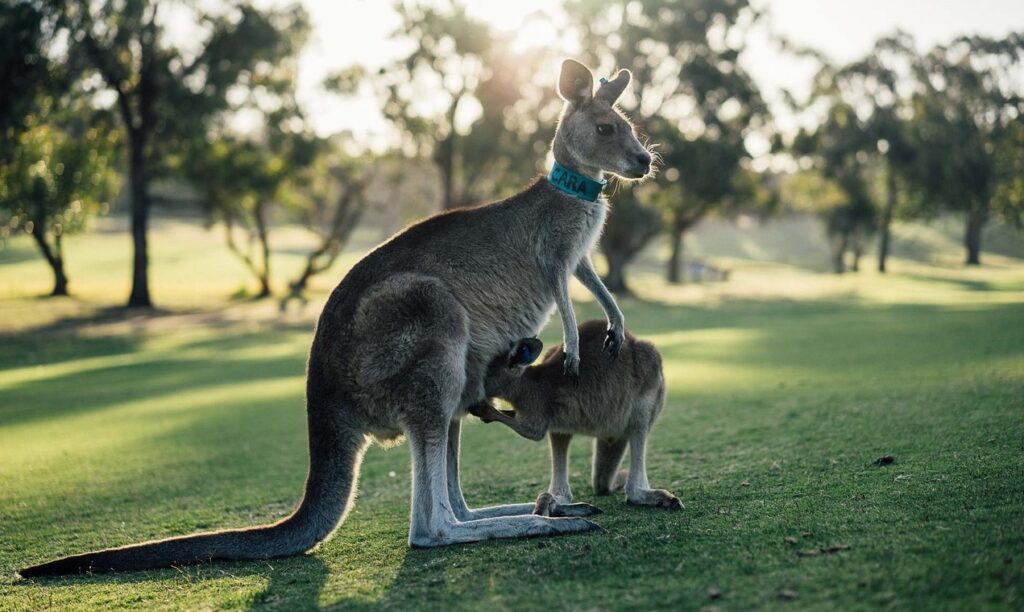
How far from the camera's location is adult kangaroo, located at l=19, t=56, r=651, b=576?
448 cm

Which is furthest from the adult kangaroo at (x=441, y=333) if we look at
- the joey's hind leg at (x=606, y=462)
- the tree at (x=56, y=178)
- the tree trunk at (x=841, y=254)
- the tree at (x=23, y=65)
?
the tree trunk at (x=841, y=254)

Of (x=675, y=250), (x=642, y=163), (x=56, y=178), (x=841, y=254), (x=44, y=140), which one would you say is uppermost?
(x=44, y=140)

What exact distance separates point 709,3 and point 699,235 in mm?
56731

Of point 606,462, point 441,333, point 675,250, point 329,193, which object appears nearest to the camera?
point 441,333

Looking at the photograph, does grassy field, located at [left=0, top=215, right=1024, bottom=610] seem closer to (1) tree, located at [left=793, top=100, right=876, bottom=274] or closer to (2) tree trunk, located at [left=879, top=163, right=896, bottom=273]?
(1) tree, located at [left=793, top=100, right=876, bottom=274]

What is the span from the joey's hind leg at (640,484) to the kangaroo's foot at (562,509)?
255mm

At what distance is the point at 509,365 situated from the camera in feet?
15.9

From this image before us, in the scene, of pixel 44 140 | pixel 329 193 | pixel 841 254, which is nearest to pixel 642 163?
pixel 44 140

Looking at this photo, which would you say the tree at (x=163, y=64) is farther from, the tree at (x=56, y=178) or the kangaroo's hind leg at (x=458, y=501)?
the kangaroo's hind leg at (x=458, y=501)

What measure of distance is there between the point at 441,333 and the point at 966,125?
55055 millimetres

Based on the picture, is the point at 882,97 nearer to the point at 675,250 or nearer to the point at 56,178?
the point at 675,250

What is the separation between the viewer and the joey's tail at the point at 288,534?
175 inches

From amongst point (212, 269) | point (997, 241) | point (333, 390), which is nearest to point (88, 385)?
point (333, 390)

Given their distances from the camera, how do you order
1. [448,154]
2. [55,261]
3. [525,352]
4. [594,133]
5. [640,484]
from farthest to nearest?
[55,261] → [448,154] → [594,133] → [640,484] → [525,352]
